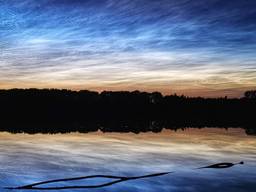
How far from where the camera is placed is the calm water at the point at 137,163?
11.2 meters

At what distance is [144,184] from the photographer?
1088cm

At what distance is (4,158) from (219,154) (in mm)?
8897

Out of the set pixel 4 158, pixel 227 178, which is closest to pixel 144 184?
pixel 227 178

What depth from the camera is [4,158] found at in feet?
53.5

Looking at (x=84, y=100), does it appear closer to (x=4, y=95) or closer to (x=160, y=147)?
(x=4, y=95)

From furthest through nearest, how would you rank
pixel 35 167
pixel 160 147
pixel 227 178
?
pixel 160 147 → pixel 35 167 → pixel 227 178

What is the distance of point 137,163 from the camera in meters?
15.2

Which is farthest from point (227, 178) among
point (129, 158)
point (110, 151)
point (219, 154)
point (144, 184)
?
point (110, 151)

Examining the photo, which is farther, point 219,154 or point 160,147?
point 160,147

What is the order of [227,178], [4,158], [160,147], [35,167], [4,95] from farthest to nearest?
[4,95] → [160,147] → [4,158] → [35,167] → [227,178]

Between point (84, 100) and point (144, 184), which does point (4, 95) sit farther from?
point (144, 184)

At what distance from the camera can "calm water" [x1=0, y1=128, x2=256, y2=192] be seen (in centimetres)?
1121

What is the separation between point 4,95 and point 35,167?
71.4 m

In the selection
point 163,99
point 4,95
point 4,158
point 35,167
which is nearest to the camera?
point 35,167
